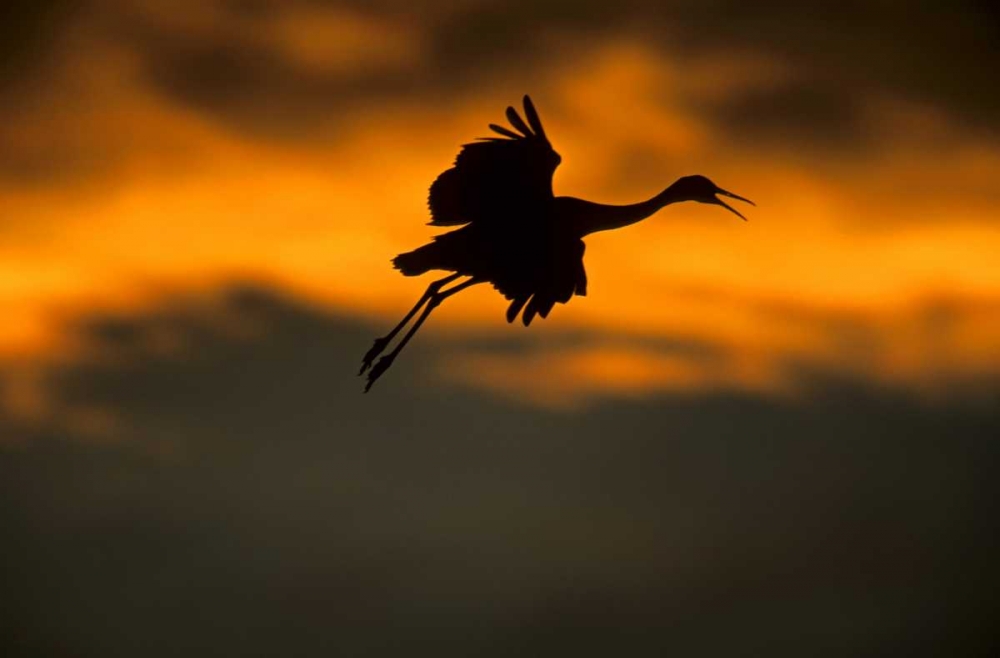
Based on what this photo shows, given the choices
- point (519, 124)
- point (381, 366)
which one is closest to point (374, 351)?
point (381, 366)

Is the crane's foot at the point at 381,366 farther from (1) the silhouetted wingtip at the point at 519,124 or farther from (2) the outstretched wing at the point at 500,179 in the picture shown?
(1) the silhouetted wingtip at the point at 519,124

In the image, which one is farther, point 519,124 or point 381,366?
point 381,366

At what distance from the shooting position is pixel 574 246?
15555 mm

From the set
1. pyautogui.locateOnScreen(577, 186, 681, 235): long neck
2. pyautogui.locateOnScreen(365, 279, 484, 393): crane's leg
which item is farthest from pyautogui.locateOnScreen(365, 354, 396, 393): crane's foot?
pyautogui.locateOnScreen(577, 186, 681, 235): long neck

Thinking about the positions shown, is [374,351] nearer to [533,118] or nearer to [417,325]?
[417,325]

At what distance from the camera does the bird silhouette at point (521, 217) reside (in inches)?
607

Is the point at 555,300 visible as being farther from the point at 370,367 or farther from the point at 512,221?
the point at 370,367

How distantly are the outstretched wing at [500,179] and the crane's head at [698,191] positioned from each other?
1467mm

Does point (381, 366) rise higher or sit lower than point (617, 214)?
lower

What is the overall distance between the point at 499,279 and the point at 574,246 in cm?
78

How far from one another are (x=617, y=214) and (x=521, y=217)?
36.0 inches

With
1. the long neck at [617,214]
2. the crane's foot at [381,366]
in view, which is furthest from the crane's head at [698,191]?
the crane's foot at [381,366]

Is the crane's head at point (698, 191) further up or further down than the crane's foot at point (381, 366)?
further up

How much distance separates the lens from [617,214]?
51.2 ft
